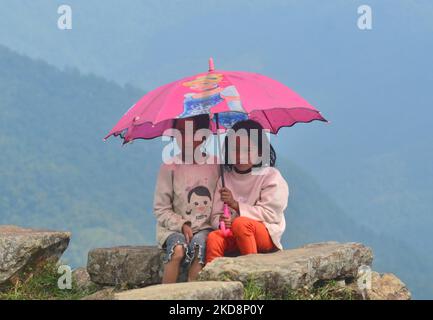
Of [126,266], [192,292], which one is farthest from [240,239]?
[126,266]

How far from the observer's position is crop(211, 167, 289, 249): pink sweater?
7.28 meters

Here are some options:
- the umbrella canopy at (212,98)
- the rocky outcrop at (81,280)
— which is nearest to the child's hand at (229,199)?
the umbrella canopy at (212,98)

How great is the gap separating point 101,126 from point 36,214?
37516 millimetres

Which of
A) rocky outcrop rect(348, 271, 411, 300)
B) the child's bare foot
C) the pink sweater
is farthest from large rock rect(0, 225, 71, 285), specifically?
rocky outcrop rect(348, 271, 411, 300)

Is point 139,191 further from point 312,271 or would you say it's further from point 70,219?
point 312,271

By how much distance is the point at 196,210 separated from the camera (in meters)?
7.36

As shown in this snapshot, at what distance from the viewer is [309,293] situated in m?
6.81

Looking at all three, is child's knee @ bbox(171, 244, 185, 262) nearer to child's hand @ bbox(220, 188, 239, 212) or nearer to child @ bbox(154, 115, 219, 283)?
child @ bbox(154, 115, 219, 283)

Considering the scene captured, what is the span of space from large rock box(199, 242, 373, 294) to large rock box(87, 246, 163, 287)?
61.8 inches

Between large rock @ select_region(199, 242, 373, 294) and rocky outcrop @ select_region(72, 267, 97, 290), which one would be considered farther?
rocky outcrop @ select_region(72, 267, 97, 290)

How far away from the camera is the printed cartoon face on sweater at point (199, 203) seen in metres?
7.34

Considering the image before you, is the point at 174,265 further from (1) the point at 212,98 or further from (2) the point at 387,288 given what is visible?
(2) the point at 387,288
